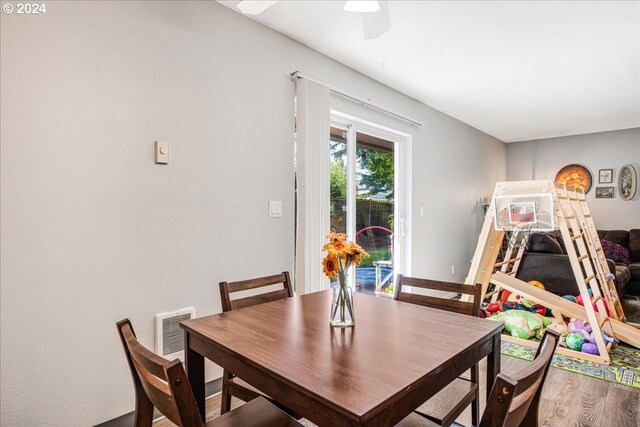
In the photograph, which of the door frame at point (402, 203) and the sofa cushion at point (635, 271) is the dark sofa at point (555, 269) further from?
the door frame at point (402, 203)

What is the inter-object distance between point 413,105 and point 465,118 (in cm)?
128

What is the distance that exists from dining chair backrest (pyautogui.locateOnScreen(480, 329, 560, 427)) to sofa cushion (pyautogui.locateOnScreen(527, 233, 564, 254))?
405 cm

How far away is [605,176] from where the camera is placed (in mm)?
5816

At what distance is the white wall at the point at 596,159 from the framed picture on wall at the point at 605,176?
1.9 inches

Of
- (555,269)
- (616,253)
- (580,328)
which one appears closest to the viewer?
(580,328)

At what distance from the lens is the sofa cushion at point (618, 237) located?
5270mm

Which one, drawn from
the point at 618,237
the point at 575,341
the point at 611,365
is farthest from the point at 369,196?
the point at 618,237

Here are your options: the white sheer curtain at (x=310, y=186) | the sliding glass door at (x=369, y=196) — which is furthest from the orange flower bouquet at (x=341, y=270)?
the sliding glass door at (x=369, y=196)

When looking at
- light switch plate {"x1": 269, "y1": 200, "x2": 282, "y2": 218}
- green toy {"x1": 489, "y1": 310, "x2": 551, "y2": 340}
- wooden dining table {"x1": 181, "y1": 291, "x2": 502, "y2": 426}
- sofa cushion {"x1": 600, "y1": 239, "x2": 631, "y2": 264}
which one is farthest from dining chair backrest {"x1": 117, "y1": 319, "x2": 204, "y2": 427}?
sofa cushion {"x1": 600, "y1": 239, "x2": 631, "y2": 264}

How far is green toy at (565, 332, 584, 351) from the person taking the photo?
9.43ft

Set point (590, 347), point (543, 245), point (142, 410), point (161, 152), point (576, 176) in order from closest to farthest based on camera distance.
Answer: point (142, 410), point (161, 152), point (590, 347), point (543, 245), point (576, 176)

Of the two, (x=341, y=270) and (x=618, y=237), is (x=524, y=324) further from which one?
(x=618, y=237)

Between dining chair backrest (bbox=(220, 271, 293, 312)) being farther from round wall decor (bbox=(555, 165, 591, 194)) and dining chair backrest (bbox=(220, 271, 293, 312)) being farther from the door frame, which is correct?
round wall decor (bbox=(555, 165, 591, 194))

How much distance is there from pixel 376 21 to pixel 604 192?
602 cm
